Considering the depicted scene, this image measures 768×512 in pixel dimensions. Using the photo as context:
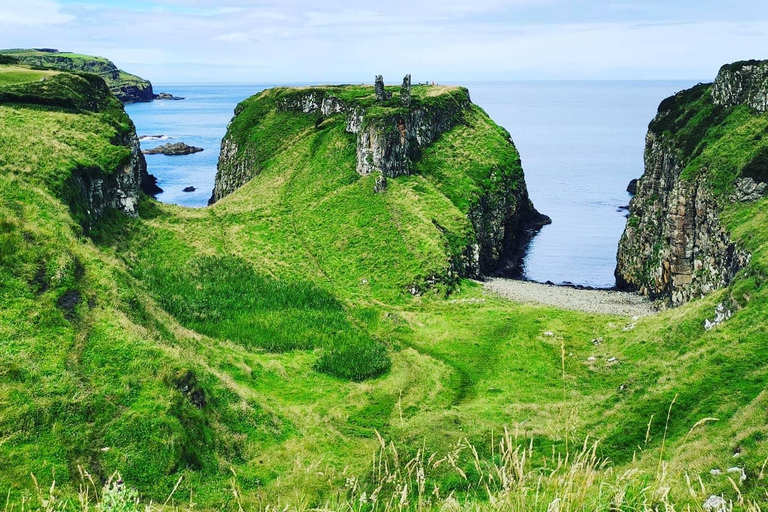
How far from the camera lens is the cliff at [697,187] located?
227 feet

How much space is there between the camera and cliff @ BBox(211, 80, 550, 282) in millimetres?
102188

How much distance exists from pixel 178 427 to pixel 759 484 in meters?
25.7

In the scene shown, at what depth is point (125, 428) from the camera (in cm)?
2936

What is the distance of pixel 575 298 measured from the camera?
80750 millimetres

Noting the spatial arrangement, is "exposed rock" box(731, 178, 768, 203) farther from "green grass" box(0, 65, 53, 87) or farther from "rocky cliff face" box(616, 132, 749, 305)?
"green grass" box(0, 65, 53, 87)

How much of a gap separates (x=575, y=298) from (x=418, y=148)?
4578 centimetres

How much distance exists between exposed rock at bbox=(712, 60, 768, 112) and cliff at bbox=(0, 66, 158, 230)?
279 ft

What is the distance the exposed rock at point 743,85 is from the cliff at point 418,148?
41.1 metres

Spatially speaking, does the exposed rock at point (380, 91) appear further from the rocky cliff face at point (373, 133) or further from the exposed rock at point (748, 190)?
the exposed rock at point (748, 190)

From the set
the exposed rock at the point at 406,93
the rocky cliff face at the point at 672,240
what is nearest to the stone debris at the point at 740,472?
the rocky cliff face at the point at 672,240

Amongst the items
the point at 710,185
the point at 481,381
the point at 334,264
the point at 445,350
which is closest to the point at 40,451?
the point at 481,381

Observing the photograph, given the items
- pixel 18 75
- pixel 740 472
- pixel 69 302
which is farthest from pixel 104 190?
pixel 740 472

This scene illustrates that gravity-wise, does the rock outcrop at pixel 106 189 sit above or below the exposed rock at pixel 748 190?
below

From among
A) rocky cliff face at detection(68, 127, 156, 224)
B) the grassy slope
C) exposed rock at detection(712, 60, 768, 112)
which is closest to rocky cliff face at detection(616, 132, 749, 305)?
the grassy slope
